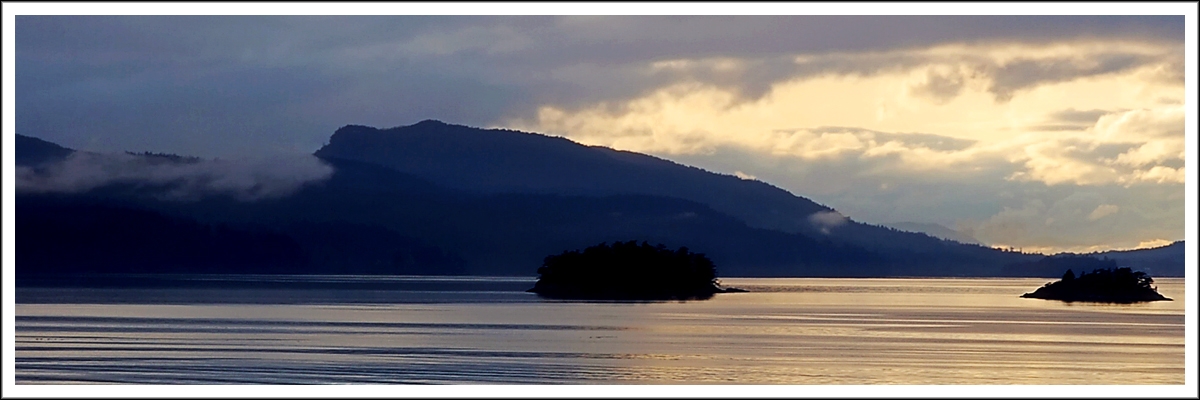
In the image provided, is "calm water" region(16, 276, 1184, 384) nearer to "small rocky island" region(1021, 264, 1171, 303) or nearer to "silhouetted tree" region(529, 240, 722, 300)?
"small rocky island" region(1021, 264, 1171, 303)

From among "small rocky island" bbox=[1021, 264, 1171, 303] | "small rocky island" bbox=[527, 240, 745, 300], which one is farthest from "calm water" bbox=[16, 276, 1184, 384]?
"small rocky island" bbox=[527, 240, 745, 300]

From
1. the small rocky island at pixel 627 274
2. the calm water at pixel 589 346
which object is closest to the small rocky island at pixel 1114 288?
the calm water at pixel 589 346

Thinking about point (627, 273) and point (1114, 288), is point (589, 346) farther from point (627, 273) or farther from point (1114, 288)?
point (1114, 288)

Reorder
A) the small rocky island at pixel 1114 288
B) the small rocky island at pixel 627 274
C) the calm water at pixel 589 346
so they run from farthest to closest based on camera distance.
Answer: the small rocky island at pixel 627 274 → the small rocky island at pixel 1114 288 → the calm water at pixel 589 346

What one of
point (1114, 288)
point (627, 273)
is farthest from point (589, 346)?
point (1114, 288)

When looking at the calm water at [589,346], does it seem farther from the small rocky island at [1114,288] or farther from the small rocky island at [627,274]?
the small rocky island at [627,274]
